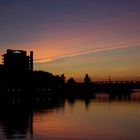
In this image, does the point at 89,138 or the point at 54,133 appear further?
the point at 54,133

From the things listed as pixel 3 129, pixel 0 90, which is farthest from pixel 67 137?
pixel 0 90

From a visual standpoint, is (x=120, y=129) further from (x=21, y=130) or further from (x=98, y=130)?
(x=21, y=130)

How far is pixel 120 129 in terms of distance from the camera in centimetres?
5650

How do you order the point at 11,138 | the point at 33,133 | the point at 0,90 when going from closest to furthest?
the point at 11,138 → the point at 33,133 → the point at 0,90

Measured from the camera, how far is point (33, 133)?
4975 centimetres

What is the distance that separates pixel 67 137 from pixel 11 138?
609 cm

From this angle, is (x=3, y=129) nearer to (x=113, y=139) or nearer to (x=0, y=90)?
(x=113, y=139)

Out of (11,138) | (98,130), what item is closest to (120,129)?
(98,130)

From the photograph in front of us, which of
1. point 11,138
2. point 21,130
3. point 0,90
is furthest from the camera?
point 0,90

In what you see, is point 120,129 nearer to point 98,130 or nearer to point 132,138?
point 98,130

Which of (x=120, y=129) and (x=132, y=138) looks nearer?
(x=132, y=138)

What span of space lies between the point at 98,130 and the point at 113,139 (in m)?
9.31

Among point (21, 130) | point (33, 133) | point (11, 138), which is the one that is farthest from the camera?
point (21, 130)

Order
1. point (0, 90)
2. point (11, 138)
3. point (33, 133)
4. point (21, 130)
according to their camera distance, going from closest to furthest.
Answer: point (11, 138), point (33, 133), point (21, 130), point (0, 90)
